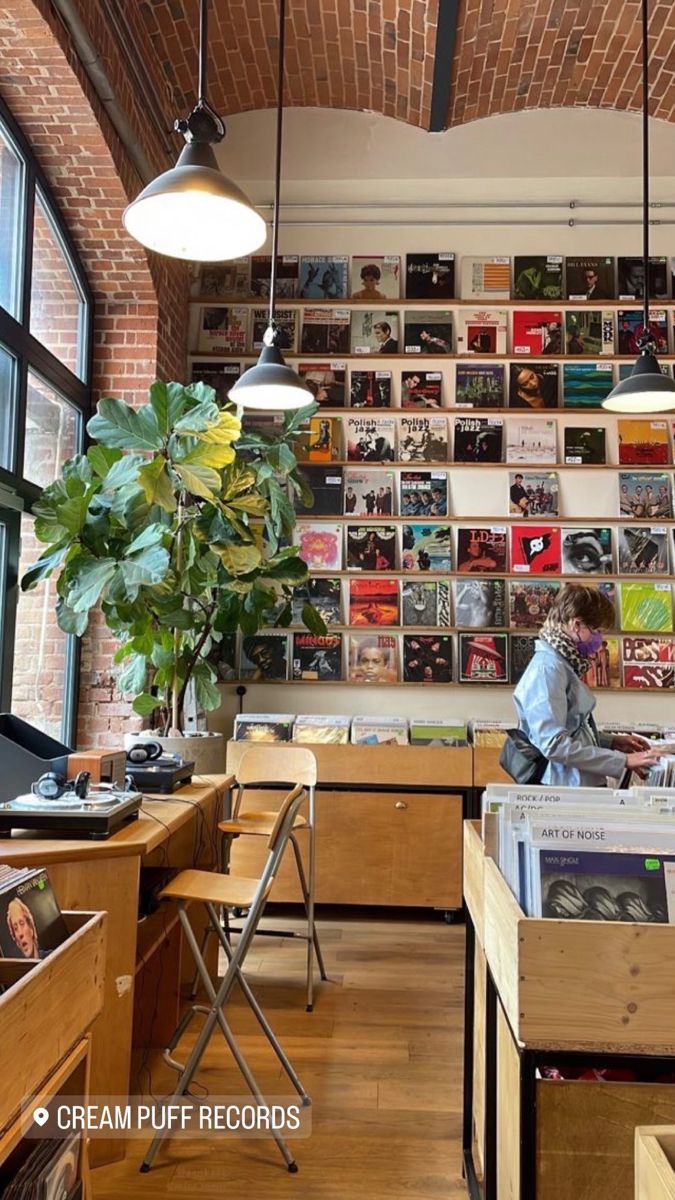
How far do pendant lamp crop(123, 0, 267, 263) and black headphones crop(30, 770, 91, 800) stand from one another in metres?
1.47

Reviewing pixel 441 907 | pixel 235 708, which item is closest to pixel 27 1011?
pixel 441 907

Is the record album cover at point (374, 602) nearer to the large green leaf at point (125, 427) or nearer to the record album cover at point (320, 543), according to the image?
the record album cover at point (320, 543)

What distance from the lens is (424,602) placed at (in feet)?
15.0

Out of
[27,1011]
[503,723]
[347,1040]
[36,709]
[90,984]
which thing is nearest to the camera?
[27,1011]

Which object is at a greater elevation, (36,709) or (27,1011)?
(36,709)

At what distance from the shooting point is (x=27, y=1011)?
109 cm

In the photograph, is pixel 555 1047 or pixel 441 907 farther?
pixel 441 907

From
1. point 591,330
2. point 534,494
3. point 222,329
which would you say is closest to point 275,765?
point 534,494

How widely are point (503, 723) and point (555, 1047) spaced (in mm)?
3062

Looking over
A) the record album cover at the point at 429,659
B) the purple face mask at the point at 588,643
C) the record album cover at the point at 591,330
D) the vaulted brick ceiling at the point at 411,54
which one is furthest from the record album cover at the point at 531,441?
the purple face mask at the point at 588,643

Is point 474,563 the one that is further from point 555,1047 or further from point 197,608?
point 555,1047

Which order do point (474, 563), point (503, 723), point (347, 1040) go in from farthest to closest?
point (474, 563), point (503, 723), point (347, 1040)

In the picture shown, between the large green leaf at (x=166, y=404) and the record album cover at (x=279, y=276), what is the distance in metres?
1.75

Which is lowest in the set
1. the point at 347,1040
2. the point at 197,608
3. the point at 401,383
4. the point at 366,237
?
the point at 347,1040
